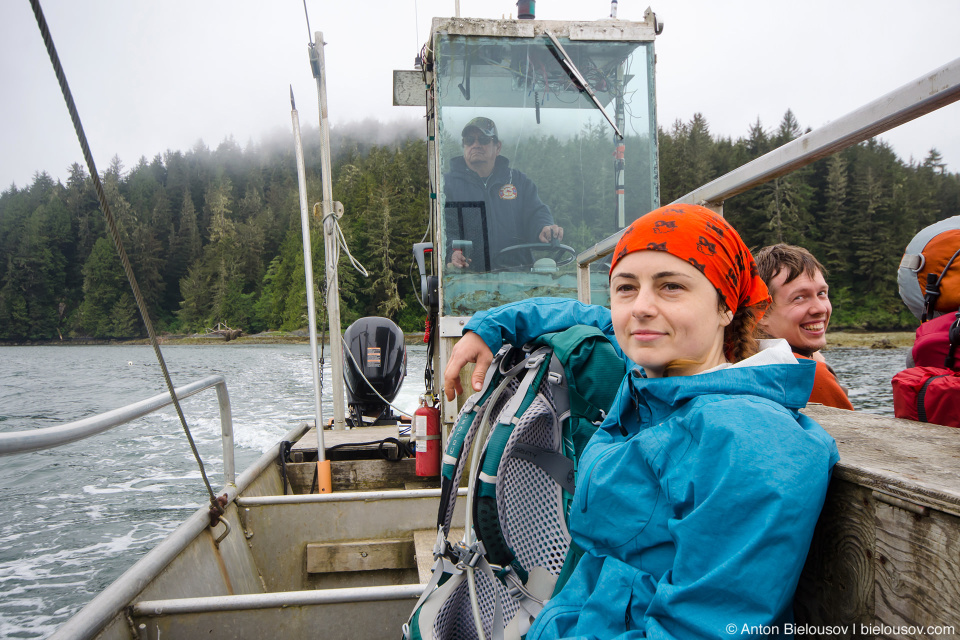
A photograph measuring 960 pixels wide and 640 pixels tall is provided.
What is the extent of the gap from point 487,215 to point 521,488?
9.04ft

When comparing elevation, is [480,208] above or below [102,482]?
above

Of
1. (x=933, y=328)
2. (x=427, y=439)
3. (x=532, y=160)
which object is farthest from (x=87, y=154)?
(x=532, y=160)

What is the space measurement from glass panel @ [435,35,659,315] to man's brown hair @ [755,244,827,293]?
206cm

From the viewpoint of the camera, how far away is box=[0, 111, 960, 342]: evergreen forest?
82.3 feet

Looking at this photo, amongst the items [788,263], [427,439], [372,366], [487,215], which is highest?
[487,215]

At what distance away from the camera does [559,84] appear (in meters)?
4.02

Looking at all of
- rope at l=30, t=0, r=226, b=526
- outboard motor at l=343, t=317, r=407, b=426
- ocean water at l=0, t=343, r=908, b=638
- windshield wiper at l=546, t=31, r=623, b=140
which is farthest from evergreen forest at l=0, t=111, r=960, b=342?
rope at l=30, t=0, r=226, b=526

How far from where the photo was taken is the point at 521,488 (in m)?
1.53

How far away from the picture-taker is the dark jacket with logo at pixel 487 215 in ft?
13.1

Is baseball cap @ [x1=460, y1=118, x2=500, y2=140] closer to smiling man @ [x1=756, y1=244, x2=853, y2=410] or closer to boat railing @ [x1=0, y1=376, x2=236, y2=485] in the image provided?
boat railing @ [x1=0, y1=376, x2=236, y2=485]

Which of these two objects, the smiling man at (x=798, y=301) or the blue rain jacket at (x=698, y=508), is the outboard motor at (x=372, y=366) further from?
the blue rain jacket at (x=698, y=508)

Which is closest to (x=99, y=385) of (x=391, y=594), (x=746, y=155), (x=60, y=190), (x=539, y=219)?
(x=60, y=190)

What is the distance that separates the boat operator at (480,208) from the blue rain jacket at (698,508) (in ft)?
9.84

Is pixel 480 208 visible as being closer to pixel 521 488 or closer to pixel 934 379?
pixel 521 488
